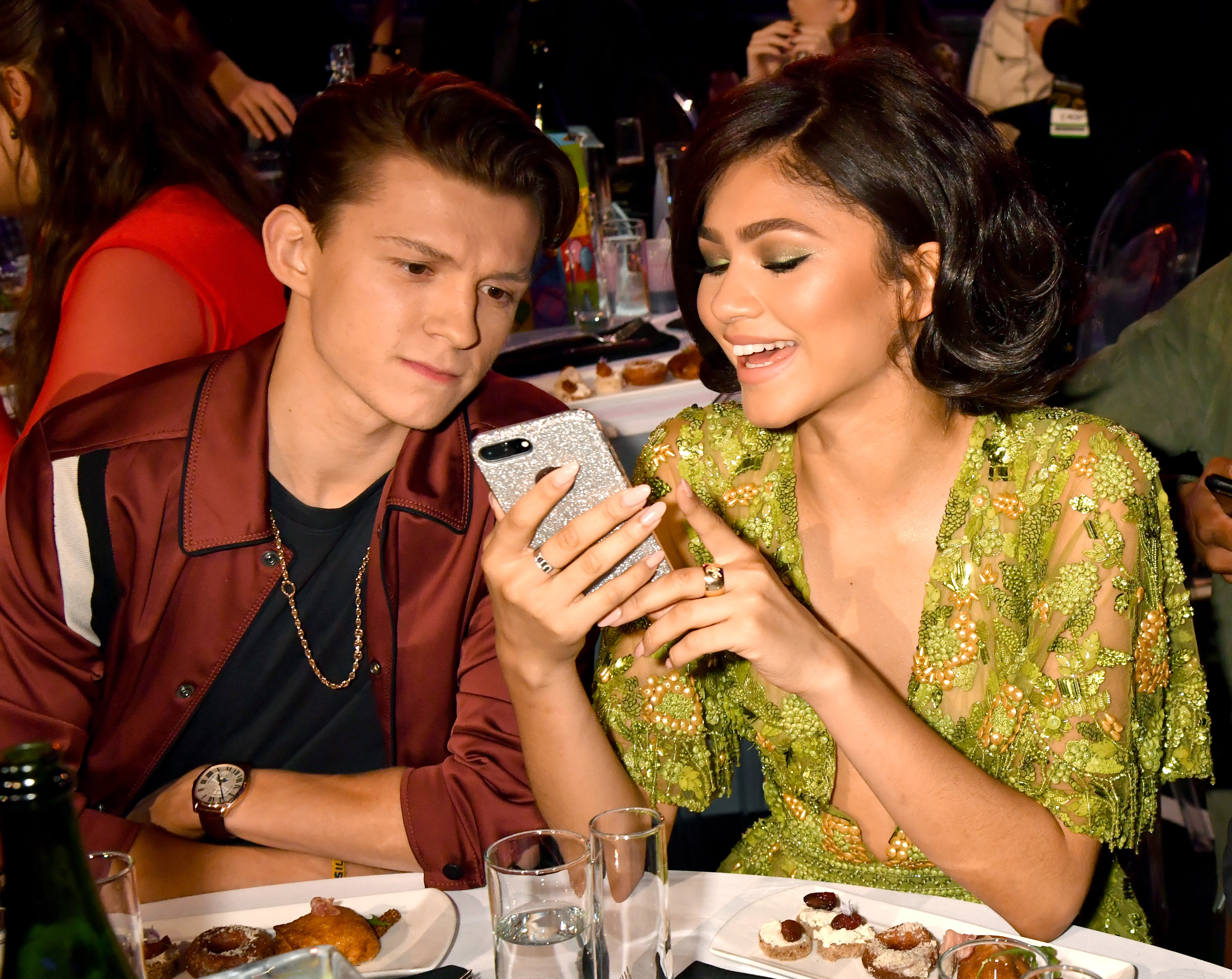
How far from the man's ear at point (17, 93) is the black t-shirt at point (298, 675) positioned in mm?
1235

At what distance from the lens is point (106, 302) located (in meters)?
2.41

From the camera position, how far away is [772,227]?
173 centimetres

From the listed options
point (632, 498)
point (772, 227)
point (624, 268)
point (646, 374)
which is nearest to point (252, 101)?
point (624, 268)

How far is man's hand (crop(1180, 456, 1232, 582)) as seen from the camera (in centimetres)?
212

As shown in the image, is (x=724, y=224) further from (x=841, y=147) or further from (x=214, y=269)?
(x=214, y=269)

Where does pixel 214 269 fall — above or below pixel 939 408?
above

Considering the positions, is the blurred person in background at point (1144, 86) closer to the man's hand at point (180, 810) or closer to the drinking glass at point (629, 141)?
the drinking glass at point (629, 141)

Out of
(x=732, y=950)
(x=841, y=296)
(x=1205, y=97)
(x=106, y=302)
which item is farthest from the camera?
(x=1205, y=97)

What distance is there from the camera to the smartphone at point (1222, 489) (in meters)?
2.09

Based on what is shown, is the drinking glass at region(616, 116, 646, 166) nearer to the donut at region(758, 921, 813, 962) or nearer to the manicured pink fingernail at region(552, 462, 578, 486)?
the manicured pink fingernail at region(552, 462, 578, 486)

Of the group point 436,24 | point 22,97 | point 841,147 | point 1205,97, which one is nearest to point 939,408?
point 841,147

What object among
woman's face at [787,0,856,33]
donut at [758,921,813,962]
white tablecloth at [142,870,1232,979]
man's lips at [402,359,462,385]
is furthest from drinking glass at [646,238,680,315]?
donut at [758,921,813,962]

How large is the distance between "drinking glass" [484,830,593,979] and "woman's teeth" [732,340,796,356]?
2.91 feet

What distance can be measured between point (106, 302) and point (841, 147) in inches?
60.7
